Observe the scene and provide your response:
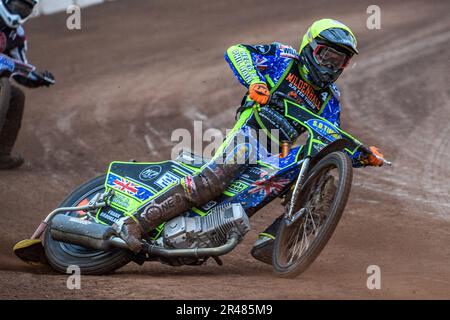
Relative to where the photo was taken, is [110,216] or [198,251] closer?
[198,251]

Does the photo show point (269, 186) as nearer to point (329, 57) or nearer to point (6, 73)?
point (329, 57)

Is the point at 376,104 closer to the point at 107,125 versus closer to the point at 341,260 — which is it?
the point at 107,125

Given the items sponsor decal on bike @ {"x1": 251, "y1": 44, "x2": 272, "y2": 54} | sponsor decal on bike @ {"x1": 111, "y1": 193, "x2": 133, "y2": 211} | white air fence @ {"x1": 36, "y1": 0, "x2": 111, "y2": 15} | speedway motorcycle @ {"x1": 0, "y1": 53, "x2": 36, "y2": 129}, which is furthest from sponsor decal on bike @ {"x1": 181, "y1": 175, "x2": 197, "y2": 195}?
white air fence @ {"x1": 36, "y1": 0, "x2": 111, "y2": 15}

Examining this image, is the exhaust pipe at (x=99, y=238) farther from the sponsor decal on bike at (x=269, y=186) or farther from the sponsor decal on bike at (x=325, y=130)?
the sponsor decal on bike at (x=325, y=130)

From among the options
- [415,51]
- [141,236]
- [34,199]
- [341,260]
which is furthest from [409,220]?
[415,51]

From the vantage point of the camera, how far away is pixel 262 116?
21.3 feet

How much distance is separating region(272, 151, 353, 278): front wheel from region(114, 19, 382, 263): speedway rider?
0.67ft

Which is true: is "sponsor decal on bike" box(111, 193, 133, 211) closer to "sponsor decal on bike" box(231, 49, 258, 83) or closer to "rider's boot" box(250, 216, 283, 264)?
"rider's boot" box(250, 216, 283, 264)

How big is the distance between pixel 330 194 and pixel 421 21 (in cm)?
1057

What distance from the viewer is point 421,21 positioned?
15.8 metres

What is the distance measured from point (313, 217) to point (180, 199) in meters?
1.00

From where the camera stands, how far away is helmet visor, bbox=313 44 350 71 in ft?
20.8

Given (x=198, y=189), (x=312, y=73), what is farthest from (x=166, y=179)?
(x=312, y=73)

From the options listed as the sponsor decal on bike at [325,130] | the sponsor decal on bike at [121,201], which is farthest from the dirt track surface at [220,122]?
the sponsor decal on bike at [325,130]
